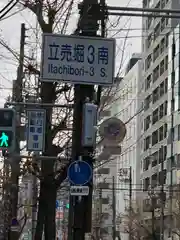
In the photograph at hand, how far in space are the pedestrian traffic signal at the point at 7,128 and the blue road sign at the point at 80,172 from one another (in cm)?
185

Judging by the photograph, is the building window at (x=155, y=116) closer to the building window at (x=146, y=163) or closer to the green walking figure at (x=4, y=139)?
the building window at (x=146, y=163)

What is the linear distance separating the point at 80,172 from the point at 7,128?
2.16 m

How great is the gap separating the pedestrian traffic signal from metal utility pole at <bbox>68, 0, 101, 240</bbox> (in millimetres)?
1473

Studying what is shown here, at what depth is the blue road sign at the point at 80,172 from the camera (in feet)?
34.3

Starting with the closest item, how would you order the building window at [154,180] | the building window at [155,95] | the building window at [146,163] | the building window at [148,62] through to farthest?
the building window at [154,180], the building window at [155,95], the building window at [146,163], the building window at [148,62]

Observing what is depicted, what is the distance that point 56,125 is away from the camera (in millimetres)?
17562

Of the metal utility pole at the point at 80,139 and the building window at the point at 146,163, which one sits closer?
the metal utility pole at the point at 80,139

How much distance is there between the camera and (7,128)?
11.9 m

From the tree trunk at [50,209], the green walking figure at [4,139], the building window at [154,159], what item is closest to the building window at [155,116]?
the building window at [154,159]

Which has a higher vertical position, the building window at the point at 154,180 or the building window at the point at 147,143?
the building window at the point at 147,143

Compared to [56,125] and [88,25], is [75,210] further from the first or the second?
[56,125]

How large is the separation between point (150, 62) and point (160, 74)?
740 centimetres

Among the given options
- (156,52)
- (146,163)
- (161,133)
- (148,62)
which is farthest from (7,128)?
(148,62)

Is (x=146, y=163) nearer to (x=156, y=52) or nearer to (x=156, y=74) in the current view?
(x=156, y=74)
